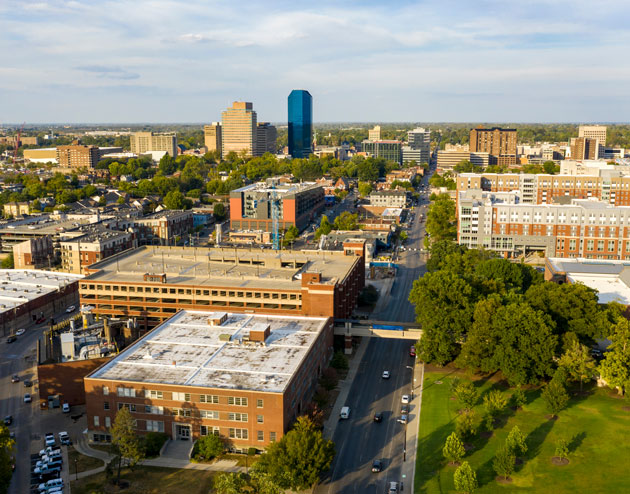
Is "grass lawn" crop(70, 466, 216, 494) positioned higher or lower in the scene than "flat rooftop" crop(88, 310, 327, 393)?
lower

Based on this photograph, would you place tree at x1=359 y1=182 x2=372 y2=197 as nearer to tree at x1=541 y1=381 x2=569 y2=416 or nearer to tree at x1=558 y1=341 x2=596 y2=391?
tree at x1=558 y1=341 x2=596 y2=391

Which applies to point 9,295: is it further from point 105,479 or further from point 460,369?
point 460,369

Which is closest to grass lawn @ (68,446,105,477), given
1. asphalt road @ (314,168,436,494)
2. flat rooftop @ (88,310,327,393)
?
flat rooftop @ (88,310,327,393)

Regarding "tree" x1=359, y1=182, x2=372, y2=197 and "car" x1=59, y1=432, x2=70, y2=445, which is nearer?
"car" x1=59, y1=432, x2=70, y2=445

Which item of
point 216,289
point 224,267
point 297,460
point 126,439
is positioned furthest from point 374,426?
point 224,267

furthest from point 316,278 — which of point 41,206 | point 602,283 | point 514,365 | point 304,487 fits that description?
point 41,206

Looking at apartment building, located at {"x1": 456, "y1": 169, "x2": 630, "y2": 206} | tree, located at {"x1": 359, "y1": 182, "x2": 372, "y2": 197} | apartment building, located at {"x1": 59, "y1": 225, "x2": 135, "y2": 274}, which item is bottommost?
apartment building, located at {"x1": 59, "y1": 225, "x2": 135, "y2": 274}
